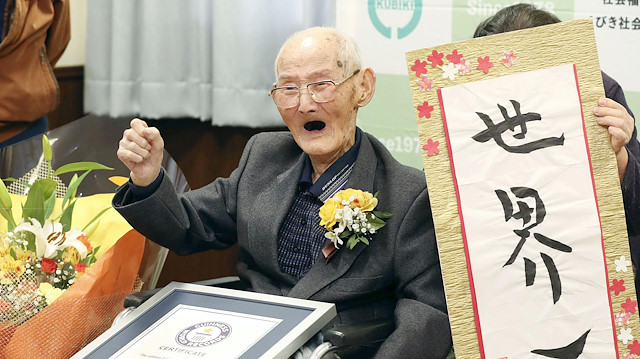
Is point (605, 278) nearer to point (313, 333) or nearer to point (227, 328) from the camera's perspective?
point (313, 333)

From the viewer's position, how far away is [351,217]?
1844 millimetres

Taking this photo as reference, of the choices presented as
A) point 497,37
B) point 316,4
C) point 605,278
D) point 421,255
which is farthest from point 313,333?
point 316,4

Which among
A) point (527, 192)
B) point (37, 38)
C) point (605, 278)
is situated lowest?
point (605, 278)

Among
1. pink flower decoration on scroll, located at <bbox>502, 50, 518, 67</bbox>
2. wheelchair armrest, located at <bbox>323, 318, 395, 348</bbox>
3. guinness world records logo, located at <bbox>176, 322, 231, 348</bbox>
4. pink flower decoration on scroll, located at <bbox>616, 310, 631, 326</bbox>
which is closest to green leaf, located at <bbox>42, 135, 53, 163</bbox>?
guinness world records logo, located at <bbox>176, 322, 231, 348</bbox>

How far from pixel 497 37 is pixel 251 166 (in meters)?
0.75

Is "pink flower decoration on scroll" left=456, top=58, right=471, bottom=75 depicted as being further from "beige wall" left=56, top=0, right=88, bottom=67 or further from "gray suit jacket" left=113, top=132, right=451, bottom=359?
"beige wall" left=56, top=0, right=88, bottom=67

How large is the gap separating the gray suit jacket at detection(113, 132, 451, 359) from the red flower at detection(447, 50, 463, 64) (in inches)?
12.6

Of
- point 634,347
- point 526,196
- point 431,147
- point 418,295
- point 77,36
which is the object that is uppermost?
point 77,36

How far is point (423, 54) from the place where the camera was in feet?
5.96

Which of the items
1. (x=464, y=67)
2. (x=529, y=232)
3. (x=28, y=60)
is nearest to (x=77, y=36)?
(x=28, y=60)

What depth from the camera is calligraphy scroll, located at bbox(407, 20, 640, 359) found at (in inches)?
68.8

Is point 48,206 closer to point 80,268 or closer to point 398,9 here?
point 80,268

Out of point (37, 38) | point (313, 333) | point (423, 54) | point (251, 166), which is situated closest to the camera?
point (313, 333)

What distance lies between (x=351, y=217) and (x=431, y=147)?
252 mm
